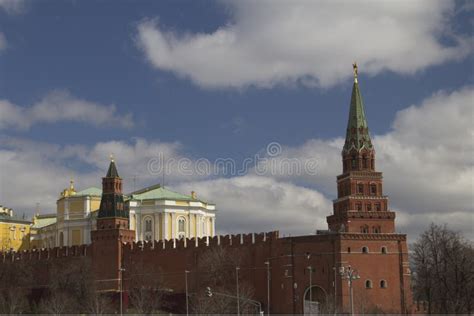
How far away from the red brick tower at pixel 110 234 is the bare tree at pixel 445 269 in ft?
111

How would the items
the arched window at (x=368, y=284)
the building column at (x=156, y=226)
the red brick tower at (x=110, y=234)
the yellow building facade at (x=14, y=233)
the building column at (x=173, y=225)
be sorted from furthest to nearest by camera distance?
the yellow building facade at (x=14, y=233)
the building column at (x=173, y=225)
the building column at (x=156, y=226)
the red brick tower at (x=110, y=234)
the arched window at (x=368, y=284)

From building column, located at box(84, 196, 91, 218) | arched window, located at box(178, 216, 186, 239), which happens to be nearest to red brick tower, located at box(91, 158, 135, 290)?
arched window, located at box(178, 216, 186, 239)

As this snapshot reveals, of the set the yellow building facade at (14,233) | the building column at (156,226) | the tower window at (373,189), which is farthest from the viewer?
the yellow building facade at (14,233)

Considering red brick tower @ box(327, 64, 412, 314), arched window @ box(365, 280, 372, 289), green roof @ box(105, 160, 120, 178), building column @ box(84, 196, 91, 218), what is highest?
green roof @ box(105, 160, 120, 178)

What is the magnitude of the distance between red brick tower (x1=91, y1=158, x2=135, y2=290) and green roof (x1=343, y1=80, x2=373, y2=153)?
2902cm

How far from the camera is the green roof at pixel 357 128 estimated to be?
87.5 metres

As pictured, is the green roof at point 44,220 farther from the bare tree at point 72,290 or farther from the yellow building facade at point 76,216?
the bare tree at point 72,290

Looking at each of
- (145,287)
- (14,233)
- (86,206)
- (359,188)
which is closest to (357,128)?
(359,188)

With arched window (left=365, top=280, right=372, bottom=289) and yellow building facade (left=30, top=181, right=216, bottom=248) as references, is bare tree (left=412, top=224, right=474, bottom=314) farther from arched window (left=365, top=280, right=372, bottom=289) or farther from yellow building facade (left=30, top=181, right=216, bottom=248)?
yellow building facade (left=30, top=181, right=216, bottom=248)

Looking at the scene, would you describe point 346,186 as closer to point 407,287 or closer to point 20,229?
point 407,287

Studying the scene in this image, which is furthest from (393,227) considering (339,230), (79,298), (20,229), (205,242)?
(20,229)

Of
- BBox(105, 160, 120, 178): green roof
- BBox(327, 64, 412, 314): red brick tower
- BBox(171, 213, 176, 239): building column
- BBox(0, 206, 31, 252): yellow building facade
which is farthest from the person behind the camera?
BBox(0, 206, 31, 252): yellow building facade

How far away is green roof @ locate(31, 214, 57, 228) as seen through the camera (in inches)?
5610

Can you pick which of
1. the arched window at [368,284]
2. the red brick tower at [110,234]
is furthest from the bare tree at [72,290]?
the arched window at [368,284]
